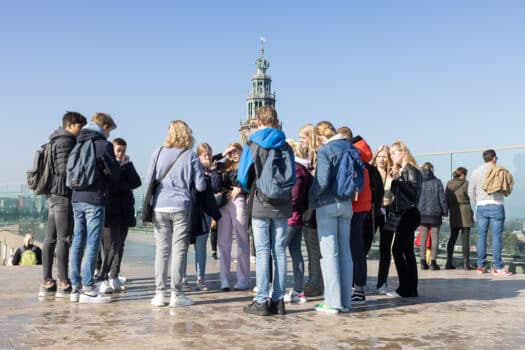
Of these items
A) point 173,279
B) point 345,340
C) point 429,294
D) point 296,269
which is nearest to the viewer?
point 345,340

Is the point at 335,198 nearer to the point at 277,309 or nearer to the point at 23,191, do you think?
the point at 277,309

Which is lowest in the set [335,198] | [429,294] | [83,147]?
[429,294]

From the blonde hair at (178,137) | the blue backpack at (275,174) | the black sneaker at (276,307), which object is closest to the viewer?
the blue backpack at (275,174)

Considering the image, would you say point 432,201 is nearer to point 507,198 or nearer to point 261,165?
point 507,198

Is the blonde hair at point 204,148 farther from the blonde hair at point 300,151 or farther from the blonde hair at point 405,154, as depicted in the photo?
the blonde hair at point 405,154

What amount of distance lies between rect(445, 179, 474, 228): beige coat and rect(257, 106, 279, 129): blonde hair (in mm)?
5673

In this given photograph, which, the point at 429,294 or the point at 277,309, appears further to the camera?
the point at 429,294

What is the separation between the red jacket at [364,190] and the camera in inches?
221

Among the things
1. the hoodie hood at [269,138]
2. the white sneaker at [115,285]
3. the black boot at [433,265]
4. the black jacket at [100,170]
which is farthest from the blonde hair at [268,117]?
the black boot at [433,265]

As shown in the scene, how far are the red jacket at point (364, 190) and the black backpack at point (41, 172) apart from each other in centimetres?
341

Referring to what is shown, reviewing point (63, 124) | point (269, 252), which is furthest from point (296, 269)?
point (63, 124)

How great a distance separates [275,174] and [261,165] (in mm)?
177

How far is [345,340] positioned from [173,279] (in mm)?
2109

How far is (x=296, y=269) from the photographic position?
19.6 feet
